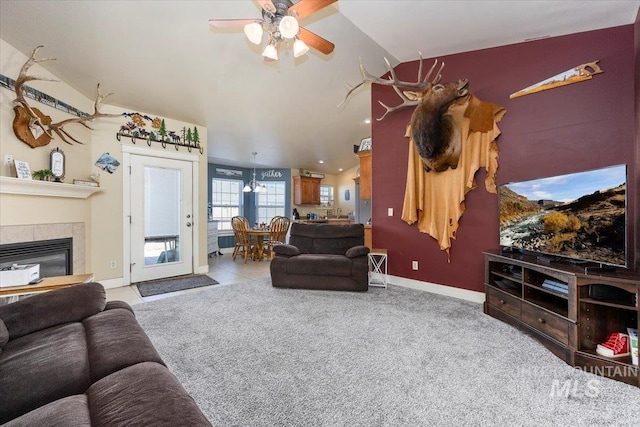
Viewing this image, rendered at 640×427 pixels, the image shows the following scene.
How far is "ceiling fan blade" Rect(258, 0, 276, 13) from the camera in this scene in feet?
6.47

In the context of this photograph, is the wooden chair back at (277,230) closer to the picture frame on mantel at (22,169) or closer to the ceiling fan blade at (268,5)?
the picture frame on mantel at (22,169)

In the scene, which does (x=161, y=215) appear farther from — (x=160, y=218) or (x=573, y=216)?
(x=573, y=216)

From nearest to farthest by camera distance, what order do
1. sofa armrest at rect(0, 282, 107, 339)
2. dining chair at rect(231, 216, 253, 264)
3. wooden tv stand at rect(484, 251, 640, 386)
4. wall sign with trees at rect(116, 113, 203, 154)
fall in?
sofa armrest at rect(0, 282, 107, 339) < wooden tv stand at rect(484, 251, 640, 386) < wall sign with trees at rect(116, 113, 203, 154) < dining chair at rect(231, 216, 253, 264)

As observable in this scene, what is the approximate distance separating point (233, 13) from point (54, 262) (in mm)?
3423

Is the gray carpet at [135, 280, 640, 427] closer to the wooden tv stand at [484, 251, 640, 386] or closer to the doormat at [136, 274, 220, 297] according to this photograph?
the wooden tv stand at [484, 251, 640, 386]

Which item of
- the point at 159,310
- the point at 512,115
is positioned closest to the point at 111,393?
the point at 159,310

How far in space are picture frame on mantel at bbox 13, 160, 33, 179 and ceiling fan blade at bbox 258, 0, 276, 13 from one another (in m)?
2.80

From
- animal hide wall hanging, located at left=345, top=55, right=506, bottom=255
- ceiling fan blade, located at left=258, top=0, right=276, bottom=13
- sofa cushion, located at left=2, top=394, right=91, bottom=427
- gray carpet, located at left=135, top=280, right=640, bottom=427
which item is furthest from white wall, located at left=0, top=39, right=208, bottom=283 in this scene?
animal hide wall hanging, located at left=345, top=55, right=506, bottom=255

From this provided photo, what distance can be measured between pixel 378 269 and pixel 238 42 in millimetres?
3405

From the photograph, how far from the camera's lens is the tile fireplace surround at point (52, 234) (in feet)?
8.82

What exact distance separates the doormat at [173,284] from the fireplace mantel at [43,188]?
1.46 metres

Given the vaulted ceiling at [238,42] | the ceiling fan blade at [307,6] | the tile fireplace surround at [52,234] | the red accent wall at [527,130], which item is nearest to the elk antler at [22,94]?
the vaulted ceiling at [238,42]

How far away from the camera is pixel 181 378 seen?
1.75 m

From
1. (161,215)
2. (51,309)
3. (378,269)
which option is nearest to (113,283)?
(161,215)
